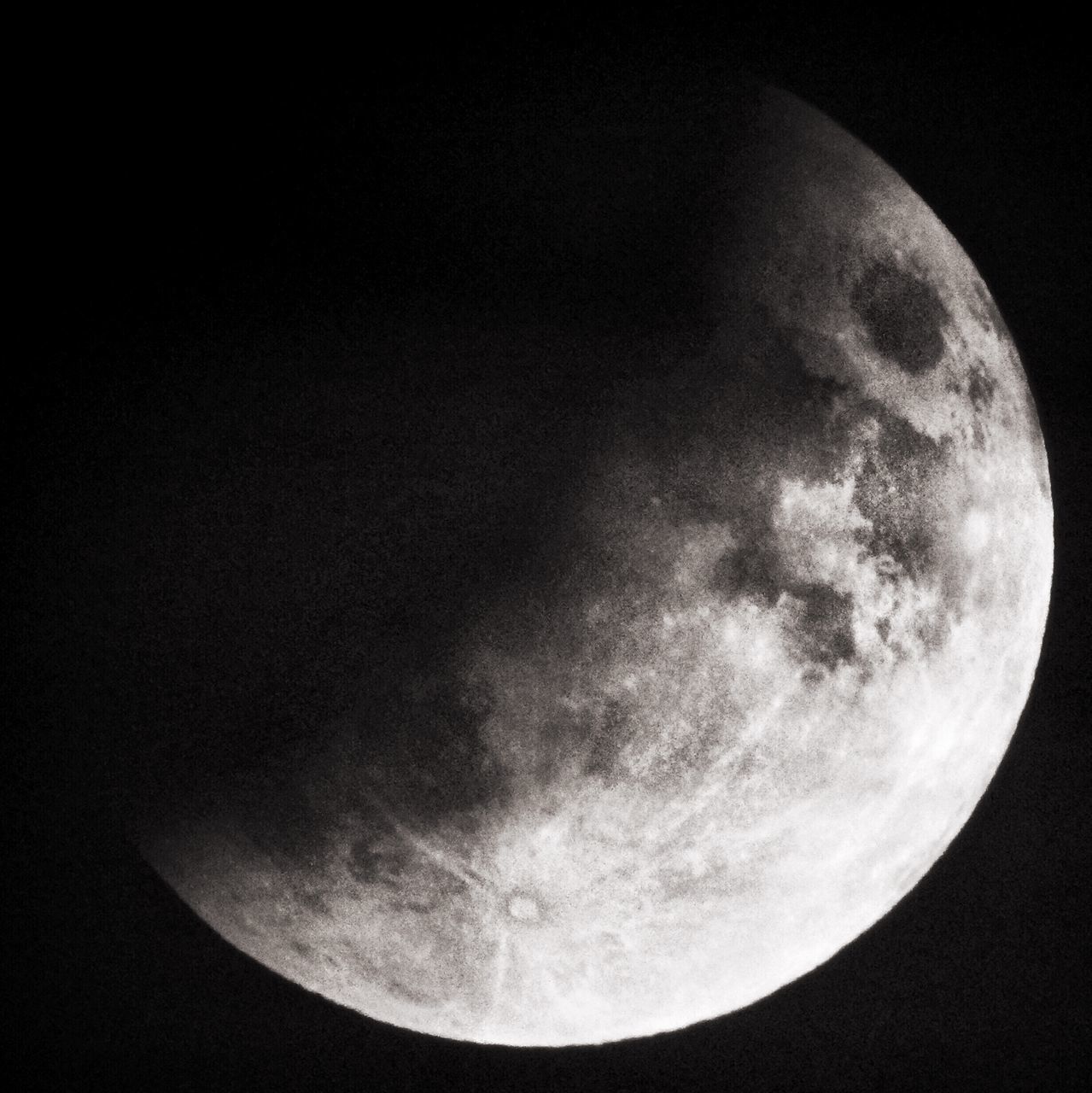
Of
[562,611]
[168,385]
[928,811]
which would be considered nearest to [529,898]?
[562,611]

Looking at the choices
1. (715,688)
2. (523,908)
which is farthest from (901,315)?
(523,908)

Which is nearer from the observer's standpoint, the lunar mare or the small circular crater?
the lunar mare

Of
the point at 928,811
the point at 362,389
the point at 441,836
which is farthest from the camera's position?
the point at 928,811

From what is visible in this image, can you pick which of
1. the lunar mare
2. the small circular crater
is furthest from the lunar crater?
the small circular crater

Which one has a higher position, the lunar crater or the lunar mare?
the lunar crater

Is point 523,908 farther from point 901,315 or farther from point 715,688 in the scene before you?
point 901,315

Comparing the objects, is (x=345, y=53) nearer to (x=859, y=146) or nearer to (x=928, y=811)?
(x=859, y=146)

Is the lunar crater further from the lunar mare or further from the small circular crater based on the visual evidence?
the small circular crater
